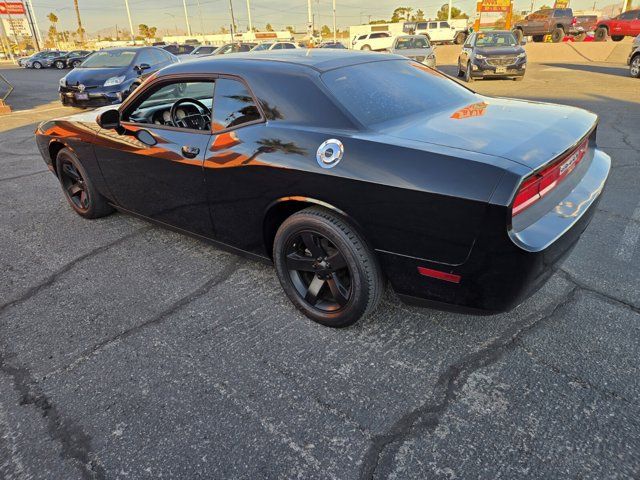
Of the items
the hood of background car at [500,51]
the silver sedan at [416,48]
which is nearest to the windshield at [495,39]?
the hood of background car at [500,51]

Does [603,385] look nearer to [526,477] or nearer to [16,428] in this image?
[526,477]

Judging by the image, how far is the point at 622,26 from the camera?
25.2m

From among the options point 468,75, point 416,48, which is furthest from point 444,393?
point 416,48

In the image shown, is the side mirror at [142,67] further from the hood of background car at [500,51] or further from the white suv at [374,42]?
the white suv at [374,42]

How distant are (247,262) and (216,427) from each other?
5.28ft

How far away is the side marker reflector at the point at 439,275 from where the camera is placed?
2.08m

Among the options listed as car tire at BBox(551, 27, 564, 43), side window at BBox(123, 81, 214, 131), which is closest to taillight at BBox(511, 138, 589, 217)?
side window at BBox(123, 81, 214, 131)

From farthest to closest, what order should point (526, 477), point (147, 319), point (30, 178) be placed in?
1. point (30, 178)
2. point (147, 319)
3. point (526, 477)

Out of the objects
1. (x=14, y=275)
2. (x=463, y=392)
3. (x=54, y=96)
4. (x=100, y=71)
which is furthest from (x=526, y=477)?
(x=54, y=96)

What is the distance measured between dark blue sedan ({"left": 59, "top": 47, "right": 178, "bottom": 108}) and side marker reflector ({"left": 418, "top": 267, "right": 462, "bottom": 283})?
10.5 metres

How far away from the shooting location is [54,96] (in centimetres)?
1595

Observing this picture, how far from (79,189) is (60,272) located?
1201 mm

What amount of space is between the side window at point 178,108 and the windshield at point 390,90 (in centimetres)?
135

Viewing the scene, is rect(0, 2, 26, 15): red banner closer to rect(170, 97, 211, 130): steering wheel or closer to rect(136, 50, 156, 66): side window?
rect(136, 50, 156, 66): side window
